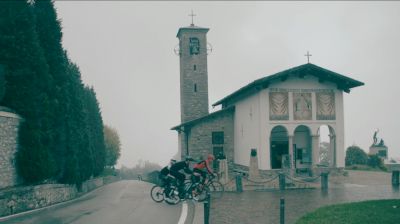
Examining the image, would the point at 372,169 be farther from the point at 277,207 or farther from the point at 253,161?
the point at 277,207

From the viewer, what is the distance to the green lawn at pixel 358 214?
30.9 ft

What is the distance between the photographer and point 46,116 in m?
16.9

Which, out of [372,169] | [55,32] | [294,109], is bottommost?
[372,169]

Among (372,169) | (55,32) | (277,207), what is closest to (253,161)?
(277,207)

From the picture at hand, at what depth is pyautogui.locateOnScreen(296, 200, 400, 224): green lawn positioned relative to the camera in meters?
9.41

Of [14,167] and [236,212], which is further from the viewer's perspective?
[14,167]

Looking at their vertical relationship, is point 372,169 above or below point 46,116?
below

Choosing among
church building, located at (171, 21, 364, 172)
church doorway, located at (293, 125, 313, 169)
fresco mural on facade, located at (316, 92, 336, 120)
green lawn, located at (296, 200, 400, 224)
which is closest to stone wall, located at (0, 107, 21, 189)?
church building, located at (171, 21, 364, 172)

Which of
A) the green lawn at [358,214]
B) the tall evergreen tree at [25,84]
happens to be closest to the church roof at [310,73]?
the green lawn at [358,214]

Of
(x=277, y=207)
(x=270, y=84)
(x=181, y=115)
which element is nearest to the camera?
(x=277, y=207)

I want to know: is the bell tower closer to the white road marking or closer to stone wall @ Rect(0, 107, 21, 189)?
stone wall @ Rect(0, 107, 21, 189)

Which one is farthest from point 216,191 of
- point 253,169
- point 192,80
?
point 192,80

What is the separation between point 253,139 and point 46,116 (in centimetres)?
1340

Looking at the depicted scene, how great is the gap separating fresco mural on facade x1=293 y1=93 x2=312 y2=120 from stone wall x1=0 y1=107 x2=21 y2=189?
16.3m
